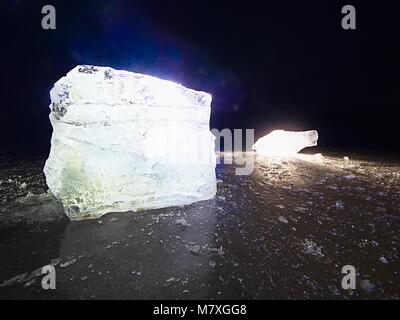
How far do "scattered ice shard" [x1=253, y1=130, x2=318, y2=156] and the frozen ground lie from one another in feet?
14.7

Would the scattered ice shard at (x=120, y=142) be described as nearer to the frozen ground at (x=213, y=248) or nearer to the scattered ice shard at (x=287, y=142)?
the frozen ground at (x=213, y=248)

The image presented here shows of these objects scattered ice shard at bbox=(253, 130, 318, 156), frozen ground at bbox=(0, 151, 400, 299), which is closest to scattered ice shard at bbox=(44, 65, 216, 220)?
frozen ground at bbox=(0, 151, 400, 299)

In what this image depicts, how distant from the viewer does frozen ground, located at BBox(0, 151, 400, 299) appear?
5.53ft

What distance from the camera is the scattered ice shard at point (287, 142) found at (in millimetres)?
8016

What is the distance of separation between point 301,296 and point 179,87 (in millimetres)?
2507

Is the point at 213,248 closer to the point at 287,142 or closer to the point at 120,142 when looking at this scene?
the point at 120,142

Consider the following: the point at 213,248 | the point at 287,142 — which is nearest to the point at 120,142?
the point at 213,248

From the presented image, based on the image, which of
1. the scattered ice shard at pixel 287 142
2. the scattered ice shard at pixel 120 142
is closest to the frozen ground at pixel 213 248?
the scattered ice shard at pixel 120 142

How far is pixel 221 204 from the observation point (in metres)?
3.23

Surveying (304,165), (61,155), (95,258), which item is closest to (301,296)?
(95,258)

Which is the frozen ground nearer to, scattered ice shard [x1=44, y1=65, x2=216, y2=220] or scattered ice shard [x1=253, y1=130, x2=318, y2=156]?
scattered ice shard [x1=44, y1=65, x2=216, y2=220]

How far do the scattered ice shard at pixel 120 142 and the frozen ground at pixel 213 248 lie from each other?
22 centimetres
